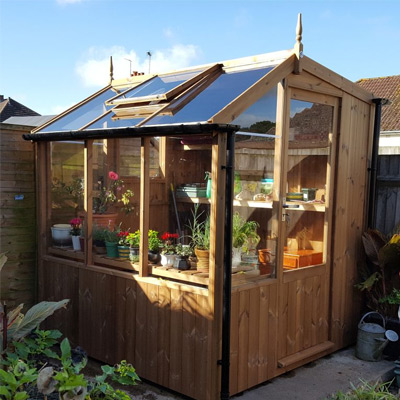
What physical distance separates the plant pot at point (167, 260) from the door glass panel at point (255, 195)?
529 mm

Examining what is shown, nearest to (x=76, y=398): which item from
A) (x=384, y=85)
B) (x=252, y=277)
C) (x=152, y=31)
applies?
(x=252, y=277)

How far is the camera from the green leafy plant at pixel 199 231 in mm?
3727

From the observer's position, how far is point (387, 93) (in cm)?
1805

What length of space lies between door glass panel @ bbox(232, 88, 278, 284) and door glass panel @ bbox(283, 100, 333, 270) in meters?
0.21

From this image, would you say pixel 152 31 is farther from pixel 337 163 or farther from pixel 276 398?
pixel 276 398

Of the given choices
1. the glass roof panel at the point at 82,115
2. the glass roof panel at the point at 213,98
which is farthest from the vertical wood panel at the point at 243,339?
the glass roof panel at the point at 82,115

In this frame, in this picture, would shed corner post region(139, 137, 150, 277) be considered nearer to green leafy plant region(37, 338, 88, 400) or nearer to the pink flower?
the pink flower

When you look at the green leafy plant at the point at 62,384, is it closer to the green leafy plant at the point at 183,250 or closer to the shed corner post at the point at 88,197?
the green leafy plant at the point at 183,250

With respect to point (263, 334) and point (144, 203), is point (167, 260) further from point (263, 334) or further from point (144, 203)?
point (263, 334)

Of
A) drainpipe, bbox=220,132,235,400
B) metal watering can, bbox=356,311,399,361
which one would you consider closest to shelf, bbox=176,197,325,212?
drainpipe, bbox=220,132,235,400

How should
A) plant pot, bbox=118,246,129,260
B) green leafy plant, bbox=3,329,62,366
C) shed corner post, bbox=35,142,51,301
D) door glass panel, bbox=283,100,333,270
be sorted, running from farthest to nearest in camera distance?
shed corner post, bbox=35,142,51,301, plant pot, bbox=118,246,129,260, door glass panel, bbox=283,100,333,270, green leafy plant, bbox=3,329,62,366

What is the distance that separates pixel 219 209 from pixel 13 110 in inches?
602

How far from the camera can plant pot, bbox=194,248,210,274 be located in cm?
372

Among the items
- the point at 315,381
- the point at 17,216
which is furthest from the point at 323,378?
the point at 17,216
